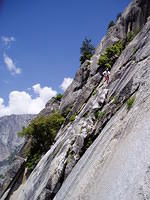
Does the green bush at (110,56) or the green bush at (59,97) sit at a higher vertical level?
the green bush at (59,97)

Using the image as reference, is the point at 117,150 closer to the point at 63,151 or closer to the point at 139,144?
the point at 139,144

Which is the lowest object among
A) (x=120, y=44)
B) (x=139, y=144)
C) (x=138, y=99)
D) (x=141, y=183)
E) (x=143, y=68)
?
(x=141, y=183)

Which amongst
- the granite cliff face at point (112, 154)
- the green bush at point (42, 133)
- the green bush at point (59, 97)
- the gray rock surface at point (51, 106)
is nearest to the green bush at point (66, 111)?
the green bush at point (42, 133)

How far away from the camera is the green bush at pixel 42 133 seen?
35.8m

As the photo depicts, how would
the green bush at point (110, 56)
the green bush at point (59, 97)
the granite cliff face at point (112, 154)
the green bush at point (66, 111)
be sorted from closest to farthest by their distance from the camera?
the granite cliff face at point (112, 154) < the green bush at point (110, 56) < the green bush at point (66, 111) < the green bush at point (59, 97)

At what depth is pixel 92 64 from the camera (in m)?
40.8

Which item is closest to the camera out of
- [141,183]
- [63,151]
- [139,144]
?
[141,183]

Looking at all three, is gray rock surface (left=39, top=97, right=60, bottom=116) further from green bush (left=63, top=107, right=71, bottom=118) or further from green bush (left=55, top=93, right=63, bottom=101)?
green bush (left=63, top=107, right=71, bottom=118)

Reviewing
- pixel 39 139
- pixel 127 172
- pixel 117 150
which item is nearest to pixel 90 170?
pixel 117 150

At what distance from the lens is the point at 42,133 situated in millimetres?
36344

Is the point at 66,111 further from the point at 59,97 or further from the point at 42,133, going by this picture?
the point at 59,97

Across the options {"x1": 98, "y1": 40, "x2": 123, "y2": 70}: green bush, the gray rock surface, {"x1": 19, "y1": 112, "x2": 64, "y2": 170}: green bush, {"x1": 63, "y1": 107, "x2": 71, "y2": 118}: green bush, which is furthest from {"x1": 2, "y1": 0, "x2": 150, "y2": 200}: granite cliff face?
the gray rock surface

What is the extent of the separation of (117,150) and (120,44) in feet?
106

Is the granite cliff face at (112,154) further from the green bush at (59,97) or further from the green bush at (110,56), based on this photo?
the green bush at (59,97)
